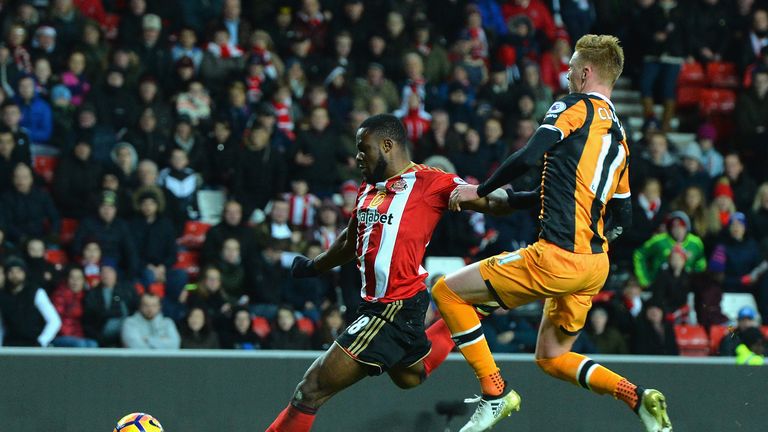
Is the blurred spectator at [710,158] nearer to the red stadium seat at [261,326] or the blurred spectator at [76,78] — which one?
the red stadium seat at [261,326]

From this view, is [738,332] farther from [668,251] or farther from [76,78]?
[76,78]

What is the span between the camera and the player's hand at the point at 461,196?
21.5ft

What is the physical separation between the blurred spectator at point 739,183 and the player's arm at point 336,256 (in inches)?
315

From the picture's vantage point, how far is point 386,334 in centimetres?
661

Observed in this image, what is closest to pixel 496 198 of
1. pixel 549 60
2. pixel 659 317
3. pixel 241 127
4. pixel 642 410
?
pixel 642 410

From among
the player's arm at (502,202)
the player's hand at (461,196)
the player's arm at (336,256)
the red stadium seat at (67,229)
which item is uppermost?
the player's hand at (461,196)

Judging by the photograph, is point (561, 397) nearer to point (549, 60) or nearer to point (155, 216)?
point (155, 216)

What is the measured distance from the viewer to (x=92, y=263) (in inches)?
452

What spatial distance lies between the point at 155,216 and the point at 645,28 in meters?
7.44

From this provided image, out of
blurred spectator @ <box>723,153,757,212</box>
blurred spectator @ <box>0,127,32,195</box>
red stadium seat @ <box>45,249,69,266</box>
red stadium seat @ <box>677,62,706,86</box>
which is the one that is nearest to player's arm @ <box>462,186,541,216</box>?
red stadium seat @ <box>45,249,69,266</box>

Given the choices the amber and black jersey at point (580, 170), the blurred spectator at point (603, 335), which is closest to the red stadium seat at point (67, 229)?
the blurred spectator at point (603, 335)

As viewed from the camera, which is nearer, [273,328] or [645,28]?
[273,328]

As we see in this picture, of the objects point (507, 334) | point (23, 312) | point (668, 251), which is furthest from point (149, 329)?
point (668, 251)

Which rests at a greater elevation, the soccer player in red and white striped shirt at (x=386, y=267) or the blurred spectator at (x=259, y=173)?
the soccer player in red and white striped shirt at (x=386, y=267)
